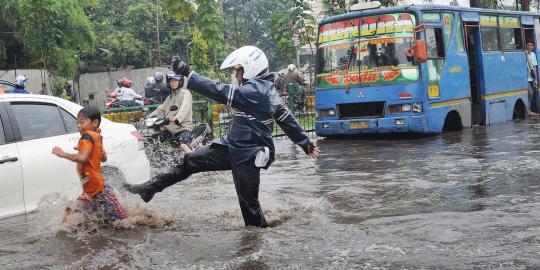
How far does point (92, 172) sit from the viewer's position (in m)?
5.82

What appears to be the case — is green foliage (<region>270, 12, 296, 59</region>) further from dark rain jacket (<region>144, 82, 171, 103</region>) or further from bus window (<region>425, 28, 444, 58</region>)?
bus window (<region>425, 28, 444, 58</region>)

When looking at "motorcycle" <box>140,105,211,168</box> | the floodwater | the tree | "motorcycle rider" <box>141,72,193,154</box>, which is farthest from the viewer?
the tree

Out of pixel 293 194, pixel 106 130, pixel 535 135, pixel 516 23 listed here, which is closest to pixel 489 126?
pixel 535 135

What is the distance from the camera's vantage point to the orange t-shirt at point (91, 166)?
5723mm

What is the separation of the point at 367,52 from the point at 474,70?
3597 millimetres

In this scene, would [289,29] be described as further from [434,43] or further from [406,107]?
[406,107]

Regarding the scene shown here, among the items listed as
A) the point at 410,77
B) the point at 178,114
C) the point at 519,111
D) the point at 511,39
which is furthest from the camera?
the point at 519,111

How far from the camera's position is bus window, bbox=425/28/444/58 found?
44.6 feet

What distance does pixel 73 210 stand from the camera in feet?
19.6

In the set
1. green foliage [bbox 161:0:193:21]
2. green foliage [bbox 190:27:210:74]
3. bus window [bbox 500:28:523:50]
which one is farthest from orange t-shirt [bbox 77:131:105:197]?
green foliage [bbox 190:27:210:74]

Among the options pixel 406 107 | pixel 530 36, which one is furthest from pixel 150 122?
pixel 530 36

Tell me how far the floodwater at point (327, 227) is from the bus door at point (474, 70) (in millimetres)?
6019

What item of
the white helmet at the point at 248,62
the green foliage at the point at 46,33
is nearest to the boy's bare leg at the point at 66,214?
the white helmet at the point at 248,62

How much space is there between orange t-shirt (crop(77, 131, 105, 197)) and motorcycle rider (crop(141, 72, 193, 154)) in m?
4.64
